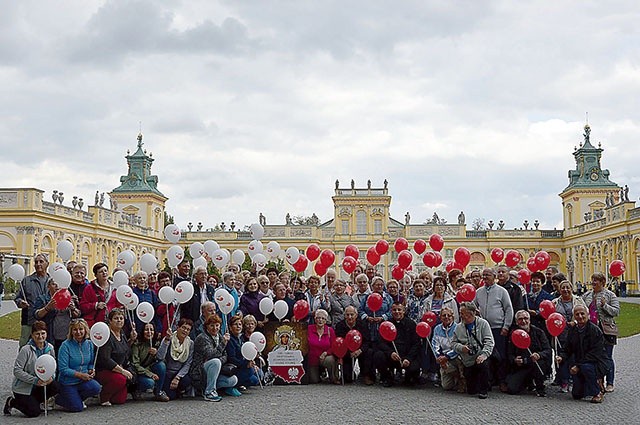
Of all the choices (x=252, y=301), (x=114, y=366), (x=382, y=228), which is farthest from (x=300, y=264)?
(x=382, y=228)

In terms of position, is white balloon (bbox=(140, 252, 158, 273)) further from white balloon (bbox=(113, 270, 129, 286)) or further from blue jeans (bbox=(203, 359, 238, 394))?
blue jeans (bbox=(203, 359, 238, 394))

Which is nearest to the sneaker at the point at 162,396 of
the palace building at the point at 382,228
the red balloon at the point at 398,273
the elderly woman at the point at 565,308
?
the red balloon at the point at 398,273

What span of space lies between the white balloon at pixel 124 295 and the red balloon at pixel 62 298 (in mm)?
584

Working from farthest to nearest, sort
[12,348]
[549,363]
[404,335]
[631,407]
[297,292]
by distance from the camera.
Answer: [12,348] → [297,292] → [404,335] → [549,363] → [631,407]

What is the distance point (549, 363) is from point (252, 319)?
3.87 m

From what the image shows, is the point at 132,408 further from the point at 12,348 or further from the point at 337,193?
the point at 337,193

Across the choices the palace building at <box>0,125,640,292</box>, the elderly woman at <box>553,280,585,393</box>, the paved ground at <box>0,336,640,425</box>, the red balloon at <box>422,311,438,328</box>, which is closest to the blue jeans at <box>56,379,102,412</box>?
the paved ground at <box>0,336,640,425</box>

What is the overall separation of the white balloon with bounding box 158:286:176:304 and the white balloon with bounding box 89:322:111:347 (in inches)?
42.6

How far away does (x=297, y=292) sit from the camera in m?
9.99

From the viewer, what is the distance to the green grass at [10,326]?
15348 millimetres

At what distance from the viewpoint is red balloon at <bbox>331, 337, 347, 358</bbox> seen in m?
9.10

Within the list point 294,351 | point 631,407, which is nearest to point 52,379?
point 294,351

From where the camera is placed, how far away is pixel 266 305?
921 centimetres

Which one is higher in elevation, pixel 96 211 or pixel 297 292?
pixel 96 211
